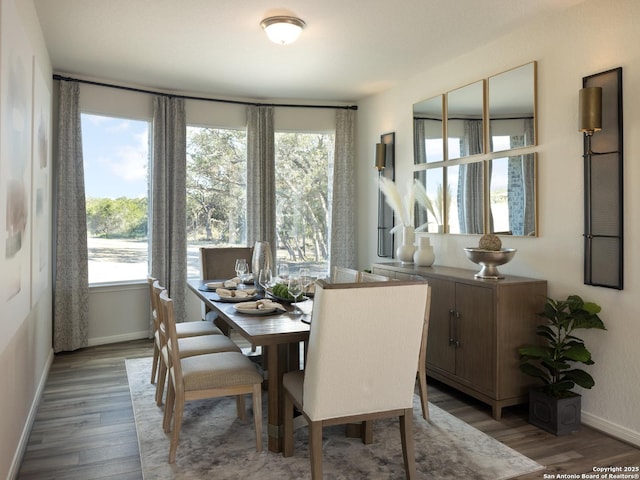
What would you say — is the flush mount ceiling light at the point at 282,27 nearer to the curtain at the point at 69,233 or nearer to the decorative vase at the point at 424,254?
the decorative vase at the point at 424,254

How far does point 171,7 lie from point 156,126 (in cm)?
211

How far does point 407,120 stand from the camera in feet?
16.4

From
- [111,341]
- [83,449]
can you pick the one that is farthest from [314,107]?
[83,449]

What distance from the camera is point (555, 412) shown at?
2949 millimetres

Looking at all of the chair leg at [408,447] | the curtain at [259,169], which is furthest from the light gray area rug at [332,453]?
the curtain at [259,169]

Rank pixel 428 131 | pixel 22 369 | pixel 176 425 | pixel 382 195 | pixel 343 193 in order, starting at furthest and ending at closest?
pixel 343 193 → pixel 382 195 → pixel 428 131 → pixel 22 369 → pixel 176 425

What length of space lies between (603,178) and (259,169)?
3.60 m

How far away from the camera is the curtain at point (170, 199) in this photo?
521cm

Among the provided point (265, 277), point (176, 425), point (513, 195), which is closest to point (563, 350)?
point (513, 195)

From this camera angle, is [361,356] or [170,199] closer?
[361,356]

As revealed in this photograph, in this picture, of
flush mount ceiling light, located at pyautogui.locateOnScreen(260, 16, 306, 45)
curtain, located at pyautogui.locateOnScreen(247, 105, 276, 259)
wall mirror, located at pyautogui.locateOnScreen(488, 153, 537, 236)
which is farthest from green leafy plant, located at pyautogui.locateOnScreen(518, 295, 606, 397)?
curtain, located at pyautogui.locateOnScreen(247, 105, 276, 259)

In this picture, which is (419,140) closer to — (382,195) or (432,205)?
(432,205)

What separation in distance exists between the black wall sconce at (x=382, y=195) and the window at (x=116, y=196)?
2.52 meters

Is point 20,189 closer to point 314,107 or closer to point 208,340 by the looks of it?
point 208,340
